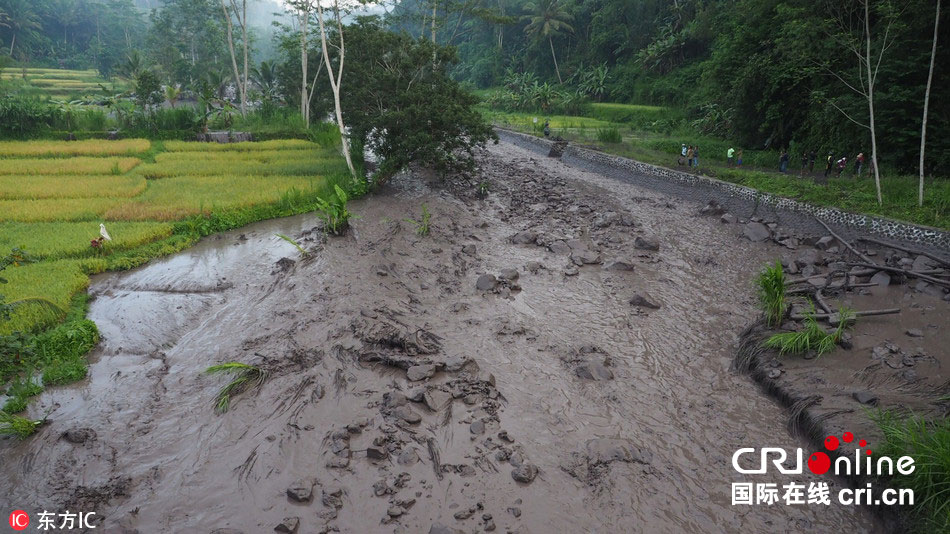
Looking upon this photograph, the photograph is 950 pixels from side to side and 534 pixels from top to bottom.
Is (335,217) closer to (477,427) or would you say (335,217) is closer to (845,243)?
(477,427)

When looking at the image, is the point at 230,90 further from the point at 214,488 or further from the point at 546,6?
the point at 214,488

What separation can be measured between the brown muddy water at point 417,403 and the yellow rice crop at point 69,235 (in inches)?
46.6

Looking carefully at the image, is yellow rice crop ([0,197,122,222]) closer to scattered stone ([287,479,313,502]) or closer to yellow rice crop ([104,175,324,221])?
yellow rice crop ([104,175,324,221])

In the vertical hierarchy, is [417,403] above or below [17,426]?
above

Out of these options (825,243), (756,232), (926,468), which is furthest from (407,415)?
(756,232)

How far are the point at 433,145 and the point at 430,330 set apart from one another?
970 cm

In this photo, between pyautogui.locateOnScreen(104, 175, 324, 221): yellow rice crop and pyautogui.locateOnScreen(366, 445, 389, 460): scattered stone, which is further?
pyautogui.locateOnScreen(104, 175, 324, 221): yellow rice crop

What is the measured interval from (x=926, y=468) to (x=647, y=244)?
8.73m

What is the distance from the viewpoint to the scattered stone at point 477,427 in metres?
6.39

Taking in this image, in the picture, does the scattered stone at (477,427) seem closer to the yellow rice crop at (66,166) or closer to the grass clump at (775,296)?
the grass clump at (775,296)

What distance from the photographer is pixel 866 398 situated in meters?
6.45

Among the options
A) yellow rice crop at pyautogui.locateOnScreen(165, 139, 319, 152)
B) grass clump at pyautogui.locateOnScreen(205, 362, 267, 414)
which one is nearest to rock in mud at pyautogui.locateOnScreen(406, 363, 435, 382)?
grass clump at pyautogui.locateOnScreen(205, 362, 267, 414)

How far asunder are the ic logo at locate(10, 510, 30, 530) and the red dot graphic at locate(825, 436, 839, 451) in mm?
8584

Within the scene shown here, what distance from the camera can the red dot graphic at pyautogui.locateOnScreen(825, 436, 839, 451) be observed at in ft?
19.4
